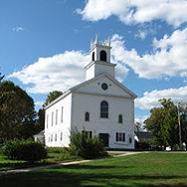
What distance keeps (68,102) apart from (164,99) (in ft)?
86.0

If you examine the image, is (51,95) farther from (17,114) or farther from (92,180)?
(92,180)

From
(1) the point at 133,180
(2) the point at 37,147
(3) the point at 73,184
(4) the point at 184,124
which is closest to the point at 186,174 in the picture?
(1) the point at 133,180

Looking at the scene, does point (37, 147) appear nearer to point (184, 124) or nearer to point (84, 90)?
point (84, 90)

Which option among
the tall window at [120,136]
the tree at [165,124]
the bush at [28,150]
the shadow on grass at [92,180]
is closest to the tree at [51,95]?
the tree at [165,124]

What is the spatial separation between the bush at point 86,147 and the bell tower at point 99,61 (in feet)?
75.9

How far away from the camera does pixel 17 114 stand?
234 ft

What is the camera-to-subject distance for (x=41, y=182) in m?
16.1

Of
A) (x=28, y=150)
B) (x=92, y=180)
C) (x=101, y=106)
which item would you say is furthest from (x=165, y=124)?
(x=92, y=180)

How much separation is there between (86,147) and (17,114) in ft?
127

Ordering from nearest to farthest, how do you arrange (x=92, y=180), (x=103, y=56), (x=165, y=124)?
(x=92, y=180) < (x=103, y=56) < (x=165, y=124)

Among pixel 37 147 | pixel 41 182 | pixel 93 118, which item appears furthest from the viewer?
pixel 93 118

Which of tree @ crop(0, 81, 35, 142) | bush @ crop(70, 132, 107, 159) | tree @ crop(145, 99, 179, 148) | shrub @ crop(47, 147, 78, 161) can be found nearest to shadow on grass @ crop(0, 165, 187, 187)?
shrub @ crop(47, 147, 78, 161)

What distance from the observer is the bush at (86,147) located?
3450 cm

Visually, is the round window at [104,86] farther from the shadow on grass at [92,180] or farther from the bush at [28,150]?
the shadow on grass at [92,180]
